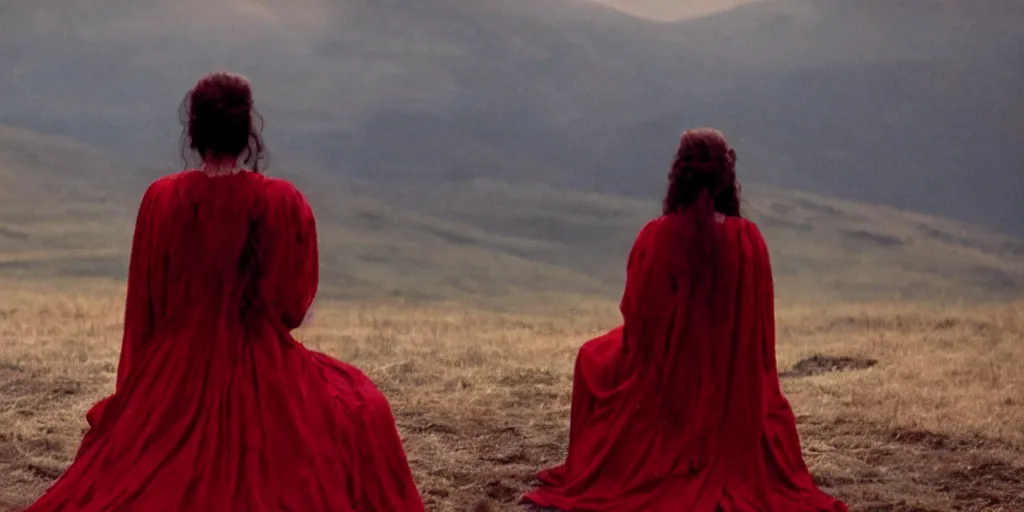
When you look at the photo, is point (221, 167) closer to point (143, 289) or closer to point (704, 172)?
point (143, 289)

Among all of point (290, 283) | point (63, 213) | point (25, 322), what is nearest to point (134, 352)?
point (290, 283)

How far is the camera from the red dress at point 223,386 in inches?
118

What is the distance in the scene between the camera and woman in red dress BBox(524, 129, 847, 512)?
361 centimetres

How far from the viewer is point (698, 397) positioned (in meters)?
3.68

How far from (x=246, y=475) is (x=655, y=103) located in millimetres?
13623

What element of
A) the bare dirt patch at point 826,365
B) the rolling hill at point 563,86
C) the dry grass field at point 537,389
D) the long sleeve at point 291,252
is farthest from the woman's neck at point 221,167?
the rolling hill at point 563,86

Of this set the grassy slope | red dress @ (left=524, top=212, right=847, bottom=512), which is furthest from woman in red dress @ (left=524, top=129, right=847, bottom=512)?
the grassy slope

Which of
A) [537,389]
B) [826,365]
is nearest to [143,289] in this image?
[537,389]

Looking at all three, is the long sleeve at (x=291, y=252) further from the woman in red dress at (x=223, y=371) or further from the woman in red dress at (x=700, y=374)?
the woman in red dress at (x=700, y=374)

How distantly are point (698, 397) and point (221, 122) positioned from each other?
1.74 m

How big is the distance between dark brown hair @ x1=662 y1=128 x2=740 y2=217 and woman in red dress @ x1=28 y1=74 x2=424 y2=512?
119 centimetres

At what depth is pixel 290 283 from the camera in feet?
10.3

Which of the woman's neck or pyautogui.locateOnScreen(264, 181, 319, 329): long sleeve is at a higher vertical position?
the woman's neck

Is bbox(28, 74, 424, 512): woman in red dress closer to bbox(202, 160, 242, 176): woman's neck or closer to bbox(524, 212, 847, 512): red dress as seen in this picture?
bbox(202, 160, 242, 176): woman's neck
